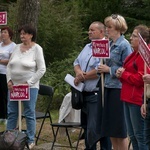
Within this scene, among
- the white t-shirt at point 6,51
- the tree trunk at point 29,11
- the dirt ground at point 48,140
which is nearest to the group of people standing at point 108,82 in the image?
the dirt ground at point 48,140

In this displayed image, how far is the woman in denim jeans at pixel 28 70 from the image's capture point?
26.0 feet

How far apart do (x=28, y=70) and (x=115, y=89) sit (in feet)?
5.86

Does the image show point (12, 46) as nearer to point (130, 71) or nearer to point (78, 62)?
point (78, 62)

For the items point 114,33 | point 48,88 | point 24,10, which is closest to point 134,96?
point 114,33

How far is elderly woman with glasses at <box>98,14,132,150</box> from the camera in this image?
6578mm

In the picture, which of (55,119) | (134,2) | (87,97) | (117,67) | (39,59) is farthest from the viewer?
(134,2)

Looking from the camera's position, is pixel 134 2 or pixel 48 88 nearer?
pixel 48 88

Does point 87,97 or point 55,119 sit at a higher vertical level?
Result: point 87,97

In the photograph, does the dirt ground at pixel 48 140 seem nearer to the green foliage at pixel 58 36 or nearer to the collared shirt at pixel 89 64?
the collared shirt at pixel 89 64

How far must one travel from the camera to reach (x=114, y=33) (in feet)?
21.8

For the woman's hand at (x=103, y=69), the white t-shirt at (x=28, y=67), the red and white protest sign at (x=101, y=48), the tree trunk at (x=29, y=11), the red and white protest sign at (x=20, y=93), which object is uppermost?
the tree trunk at (x=29, y=11)

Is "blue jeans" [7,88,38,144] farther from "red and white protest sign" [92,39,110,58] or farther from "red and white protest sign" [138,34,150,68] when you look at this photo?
"red and white protest sign" [138,34,150,68]

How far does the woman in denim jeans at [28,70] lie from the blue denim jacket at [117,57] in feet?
5.26

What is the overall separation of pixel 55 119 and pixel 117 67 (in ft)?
14.0
